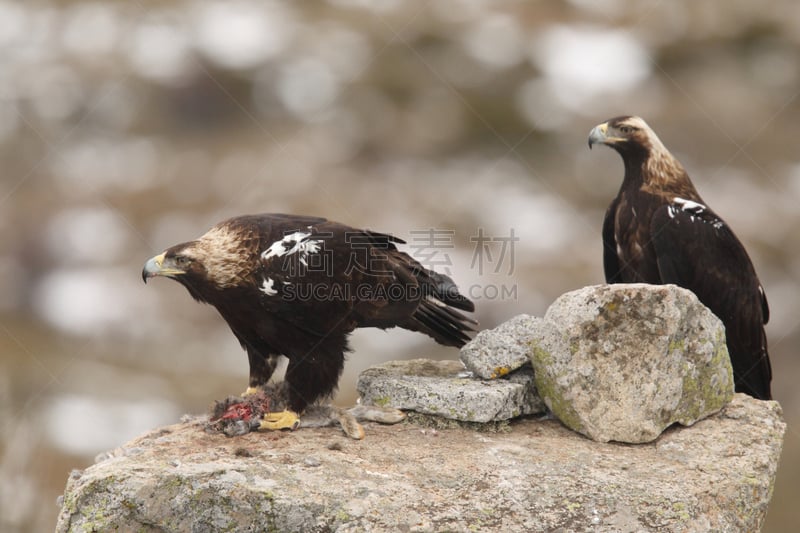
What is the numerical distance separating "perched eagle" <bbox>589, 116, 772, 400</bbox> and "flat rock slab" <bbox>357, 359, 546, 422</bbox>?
173cm

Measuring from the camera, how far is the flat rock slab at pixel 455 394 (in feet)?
22.9

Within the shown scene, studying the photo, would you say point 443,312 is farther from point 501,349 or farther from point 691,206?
point 691,206

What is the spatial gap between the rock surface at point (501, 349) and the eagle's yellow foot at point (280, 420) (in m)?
1.43

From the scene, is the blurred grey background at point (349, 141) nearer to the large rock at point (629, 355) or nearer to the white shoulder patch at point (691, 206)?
the white shoulder patch at point (691, 206)

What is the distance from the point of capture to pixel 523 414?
7.26 m

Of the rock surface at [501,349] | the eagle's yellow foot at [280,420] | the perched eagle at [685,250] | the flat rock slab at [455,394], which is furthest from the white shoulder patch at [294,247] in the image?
the perched eagle at [685,250]

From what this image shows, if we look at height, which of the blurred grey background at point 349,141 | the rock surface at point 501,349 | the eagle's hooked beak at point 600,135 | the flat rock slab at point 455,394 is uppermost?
the blurred grey background at point 349,141

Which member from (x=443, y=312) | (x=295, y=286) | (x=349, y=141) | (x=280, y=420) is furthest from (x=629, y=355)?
(x=349, y=141)

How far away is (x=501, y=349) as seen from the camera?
289 inches

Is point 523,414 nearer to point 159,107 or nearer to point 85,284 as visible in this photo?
point 85,284

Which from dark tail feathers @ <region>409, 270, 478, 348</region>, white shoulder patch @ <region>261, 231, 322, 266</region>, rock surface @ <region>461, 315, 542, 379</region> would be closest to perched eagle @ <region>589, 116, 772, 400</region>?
rock surface @ <region>461, 315, 542, 379</region>

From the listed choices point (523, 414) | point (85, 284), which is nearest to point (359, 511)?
point (523, 414)

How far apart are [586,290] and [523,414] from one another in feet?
3.64

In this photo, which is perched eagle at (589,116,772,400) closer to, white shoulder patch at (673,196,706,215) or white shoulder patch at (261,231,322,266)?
white shoulder patch at (673,196,706,215)
